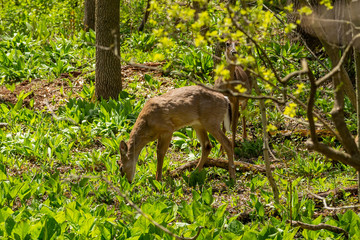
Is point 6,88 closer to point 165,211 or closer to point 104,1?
point 104,1

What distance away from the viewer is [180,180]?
7.86 meters

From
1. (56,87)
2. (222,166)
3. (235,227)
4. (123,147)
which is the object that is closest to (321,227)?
(235,227)

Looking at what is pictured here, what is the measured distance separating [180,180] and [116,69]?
336cm

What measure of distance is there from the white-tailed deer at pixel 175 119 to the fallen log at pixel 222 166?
8.6 inches

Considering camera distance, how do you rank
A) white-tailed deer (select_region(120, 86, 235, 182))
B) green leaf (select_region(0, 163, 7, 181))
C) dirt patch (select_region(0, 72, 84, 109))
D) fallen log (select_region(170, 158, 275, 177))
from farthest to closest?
dirt patch (select_region(0, 72, 84, 109)) < fallen log (select_region(170, 158, 275, 177)) < white-tailed deer (select_region(120, 86, 235, 182)) < green leaf (select_region(0, 163, 7, 181))

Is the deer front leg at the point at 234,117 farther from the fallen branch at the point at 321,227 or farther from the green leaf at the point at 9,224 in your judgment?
the green leaf at the point at 9,224

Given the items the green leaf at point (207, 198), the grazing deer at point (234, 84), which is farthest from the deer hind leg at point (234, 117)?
the green leaf at point (207, 198)

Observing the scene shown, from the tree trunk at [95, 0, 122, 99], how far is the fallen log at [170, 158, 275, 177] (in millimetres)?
2907

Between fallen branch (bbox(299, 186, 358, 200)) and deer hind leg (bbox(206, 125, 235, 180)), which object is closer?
fallen branch (bbox(299, 186, 358, 200))

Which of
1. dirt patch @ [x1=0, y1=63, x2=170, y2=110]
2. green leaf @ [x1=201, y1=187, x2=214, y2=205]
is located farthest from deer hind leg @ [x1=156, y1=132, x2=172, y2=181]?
dirt patch @ [x1=0, y1=63, x2=170, y2=110]

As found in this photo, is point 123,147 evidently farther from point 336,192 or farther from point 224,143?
point 336,192

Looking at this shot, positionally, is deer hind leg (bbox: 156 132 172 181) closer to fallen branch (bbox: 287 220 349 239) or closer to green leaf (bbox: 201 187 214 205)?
green leaf (bbox: 201 187 214 205)

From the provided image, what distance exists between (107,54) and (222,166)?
341cm

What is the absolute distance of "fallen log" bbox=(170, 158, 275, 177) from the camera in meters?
8.02
